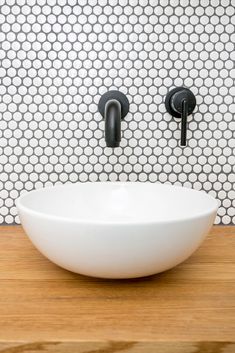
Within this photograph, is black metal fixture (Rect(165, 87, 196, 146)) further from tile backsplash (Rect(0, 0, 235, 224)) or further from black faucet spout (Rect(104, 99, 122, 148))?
black faucet spout (Rect(104, 99, 122, 148))

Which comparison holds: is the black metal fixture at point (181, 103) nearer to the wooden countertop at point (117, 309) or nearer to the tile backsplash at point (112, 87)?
the tile backsplash at point (112, 87)

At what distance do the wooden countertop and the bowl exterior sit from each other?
4cm

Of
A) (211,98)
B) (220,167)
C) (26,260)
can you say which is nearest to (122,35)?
(211,98)

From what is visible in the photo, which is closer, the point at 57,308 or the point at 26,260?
the point at 57,308

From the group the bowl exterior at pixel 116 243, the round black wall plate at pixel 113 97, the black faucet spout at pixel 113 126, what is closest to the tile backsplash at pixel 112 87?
the round black wall plate at pixel 113 97

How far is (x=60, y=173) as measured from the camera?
0.97 meters

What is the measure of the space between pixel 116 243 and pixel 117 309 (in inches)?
3.4

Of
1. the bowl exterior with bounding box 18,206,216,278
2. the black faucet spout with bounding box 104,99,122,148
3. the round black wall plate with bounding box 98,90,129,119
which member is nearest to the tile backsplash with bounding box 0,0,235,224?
the round black wall plate with bounding box 98,90,129,119

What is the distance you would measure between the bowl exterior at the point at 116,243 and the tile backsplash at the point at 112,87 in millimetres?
373

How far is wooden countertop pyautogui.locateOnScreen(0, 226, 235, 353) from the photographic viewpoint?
0.46 m

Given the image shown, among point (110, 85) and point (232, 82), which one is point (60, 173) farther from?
point (232, 82)

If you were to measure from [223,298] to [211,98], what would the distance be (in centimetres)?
52

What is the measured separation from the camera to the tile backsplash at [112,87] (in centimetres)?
93

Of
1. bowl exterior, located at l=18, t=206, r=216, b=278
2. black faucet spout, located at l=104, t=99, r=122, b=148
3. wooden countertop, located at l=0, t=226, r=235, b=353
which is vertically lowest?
wooden countertop, located at l=0, t=226, r=235, b=353
